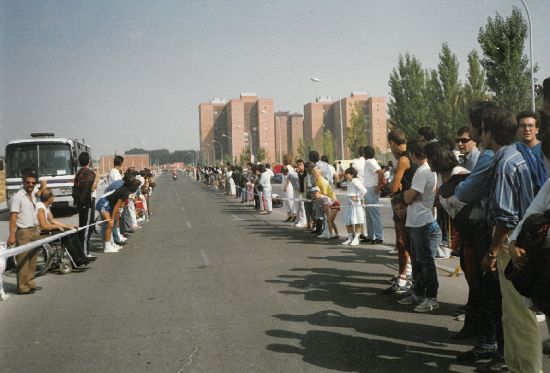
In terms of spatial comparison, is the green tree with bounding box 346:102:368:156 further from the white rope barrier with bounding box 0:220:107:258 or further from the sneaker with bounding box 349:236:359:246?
the white rope barrier with bounding box 0:220:107:258

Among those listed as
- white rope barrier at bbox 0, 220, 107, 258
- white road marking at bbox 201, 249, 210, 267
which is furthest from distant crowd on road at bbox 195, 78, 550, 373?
white rope barrier at bbox 0, 220, 107, 258

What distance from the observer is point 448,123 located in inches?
1743

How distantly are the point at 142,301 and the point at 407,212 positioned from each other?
3.48 m

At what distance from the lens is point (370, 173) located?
1122 cm

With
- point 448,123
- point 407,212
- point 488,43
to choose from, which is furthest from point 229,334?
point 448,123

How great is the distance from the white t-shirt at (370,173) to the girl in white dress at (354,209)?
1.24 feet

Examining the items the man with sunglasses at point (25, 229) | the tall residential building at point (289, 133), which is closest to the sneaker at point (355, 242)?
the man with sunglasses at point (25, 229)

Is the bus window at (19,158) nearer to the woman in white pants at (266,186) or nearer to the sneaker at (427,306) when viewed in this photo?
the woman in white pants at (266,186)

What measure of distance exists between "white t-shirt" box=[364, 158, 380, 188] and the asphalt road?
1657 mm

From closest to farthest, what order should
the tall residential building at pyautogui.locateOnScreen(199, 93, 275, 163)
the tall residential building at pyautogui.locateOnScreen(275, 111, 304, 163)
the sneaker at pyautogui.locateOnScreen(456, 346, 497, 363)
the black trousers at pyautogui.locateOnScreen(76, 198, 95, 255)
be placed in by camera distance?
the sneaker at pyautogui.locateOnScreen(456, 346, 497, 363) → the black trousers at pyautogui.locateOnScreen(76, 198, 95, 255) → the tall residential building at pyautogui.locateOnScreen(199, 93, 275, 163) → the tall residential building at pyautogui.locateOnScreen(275, 111, 304, 163)

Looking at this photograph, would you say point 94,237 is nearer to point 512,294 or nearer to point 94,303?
point 94,303

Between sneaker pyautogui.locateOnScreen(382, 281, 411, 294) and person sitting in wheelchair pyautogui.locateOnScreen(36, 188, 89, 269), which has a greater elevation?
person sitting in wheelchair pyautogui.locateOnScreen(36, 188, 89, 269)

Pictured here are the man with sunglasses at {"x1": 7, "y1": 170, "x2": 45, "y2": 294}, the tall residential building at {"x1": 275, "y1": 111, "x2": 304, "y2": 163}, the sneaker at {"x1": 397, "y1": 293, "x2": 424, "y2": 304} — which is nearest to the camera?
the sneaker at {"x1": 397, "y1": 293, "x2": 424, "y2": 304}

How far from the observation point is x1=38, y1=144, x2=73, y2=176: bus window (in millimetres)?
21891
